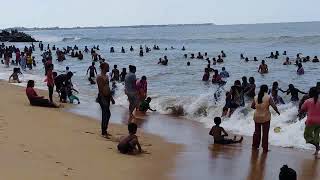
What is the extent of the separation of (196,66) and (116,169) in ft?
91.4

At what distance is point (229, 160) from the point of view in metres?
9.08

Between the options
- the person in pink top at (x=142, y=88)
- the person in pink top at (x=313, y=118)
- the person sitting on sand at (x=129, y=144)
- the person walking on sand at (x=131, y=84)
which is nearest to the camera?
the person sitting on sand at (x=129, y=144)

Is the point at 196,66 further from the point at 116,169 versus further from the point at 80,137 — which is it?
the point at 116,169

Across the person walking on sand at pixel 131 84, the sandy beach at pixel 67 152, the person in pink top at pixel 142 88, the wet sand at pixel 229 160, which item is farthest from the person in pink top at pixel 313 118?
the person in pink top at pixel 142 88

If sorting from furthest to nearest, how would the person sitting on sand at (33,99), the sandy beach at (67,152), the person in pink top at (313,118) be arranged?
the person sitting on sand at (33,99), the person in pink top at (313,118), the sandy beach at (67,152)

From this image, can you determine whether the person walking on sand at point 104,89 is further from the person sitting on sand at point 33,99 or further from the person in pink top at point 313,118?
the person sitting on sand at point 33,99

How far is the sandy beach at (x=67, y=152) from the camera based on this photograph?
6.95 metres

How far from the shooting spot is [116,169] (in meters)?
7.61

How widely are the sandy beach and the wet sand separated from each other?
0.33 metres

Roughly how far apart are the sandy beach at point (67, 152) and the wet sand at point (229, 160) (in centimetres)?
33

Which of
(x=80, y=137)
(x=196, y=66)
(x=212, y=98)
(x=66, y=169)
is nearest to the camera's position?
(x=66, y=169)

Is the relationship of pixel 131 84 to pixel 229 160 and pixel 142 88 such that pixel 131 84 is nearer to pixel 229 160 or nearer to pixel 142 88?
pixel 229 160

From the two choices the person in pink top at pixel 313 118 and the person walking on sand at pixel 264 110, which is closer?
the person in pink top at pixel 313 118

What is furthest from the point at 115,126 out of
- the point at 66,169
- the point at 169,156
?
the point at 66,169
